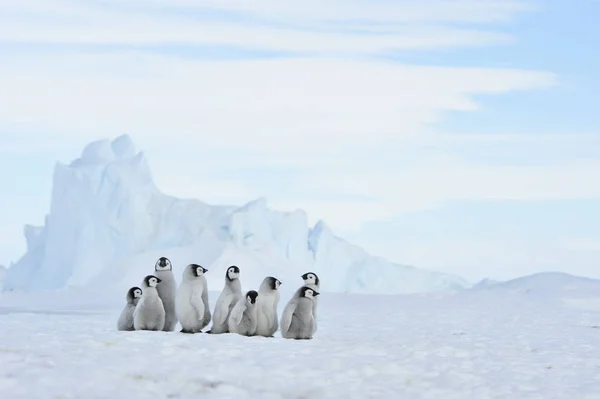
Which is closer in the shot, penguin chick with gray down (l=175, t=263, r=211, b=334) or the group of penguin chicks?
the group of penguin chicks

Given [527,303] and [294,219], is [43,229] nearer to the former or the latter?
[294,219]

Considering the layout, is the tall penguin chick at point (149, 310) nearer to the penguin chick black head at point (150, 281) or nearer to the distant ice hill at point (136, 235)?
the penguin chick black head at point (150, 281)

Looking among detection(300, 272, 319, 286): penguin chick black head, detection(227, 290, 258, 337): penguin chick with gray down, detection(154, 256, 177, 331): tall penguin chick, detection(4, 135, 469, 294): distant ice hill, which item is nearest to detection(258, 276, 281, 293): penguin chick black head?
detection(227, 290, 258, 337): penguin chick with gray down

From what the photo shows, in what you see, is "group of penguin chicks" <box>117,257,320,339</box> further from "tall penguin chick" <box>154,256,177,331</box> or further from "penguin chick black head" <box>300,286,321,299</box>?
"tall penguin chick" <box>154,256,177,331</box>

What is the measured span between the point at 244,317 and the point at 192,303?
49 cm

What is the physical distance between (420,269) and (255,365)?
3089cm

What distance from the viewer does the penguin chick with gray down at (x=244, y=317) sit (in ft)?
26.2

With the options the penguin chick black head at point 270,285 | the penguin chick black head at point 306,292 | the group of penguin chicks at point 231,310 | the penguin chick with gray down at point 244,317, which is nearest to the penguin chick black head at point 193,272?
the group of penguin chicks at point 231,310

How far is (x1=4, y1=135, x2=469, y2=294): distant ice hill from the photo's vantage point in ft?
94.2

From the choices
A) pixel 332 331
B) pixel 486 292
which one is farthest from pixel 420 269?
pixel 332 331

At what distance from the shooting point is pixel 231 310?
8.16 metres

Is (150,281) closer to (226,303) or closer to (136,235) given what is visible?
(226,303)

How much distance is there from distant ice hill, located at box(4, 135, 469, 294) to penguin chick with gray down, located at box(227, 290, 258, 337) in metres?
19.7

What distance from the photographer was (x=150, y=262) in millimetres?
28469
